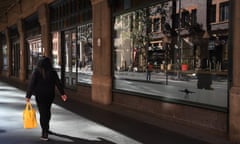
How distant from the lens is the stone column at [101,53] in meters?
13.8

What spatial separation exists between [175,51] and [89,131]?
3.46 m

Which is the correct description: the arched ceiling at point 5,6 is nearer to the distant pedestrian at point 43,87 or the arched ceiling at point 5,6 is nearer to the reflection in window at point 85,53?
the reflection in window at point 85,53

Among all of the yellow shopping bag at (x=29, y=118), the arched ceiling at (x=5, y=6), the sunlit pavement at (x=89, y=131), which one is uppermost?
the arched ceiling at (x=5, y=6)

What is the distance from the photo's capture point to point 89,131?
8680 mm

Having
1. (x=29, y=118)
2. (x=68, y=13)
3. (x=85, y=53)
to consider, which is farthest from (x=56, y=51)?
(x=29, y=118)

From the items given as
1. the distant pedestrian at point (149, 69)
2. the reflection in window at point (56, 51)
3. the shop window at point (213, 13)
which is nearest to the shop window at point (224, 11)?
the shop window at point (213, 13)

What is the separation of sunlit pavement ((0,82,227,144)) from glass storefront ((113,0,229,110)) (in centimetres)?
130

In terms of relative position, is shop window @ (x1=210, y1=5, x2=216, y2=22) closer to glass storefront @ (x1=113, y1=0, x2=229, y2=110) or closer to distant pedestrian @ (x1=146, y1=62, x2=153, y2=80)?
glass storefront @ (x1=113, y1=0, x2=229, y2=110)

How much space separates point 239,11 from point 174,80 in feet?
10.6

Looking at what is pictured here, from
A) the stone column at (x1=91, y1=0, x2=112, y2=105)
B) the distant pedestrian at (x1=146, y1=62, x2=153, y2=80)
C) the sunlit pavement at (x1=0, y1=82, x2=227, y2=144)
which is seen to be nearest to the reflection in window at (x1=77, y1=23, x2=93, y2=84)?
the stone column at (x1=91, y1=0, x2=112, y2=105)

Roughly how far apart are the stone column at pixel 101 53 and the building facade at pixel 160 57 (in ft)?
0.11

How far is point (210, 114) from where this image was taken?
861cm

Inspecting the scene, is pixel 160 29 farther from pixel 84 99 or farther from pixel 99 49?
pixel 84 99

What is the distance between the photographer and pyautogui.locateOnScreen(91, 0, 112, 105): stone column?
13805mm
